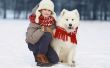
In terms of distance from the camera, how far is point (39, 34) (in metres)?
4.53

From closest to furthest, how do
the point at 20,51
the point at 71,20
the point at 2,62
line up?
1. the point at 71,20
2. the point at 2,62
3. the point at 20,51

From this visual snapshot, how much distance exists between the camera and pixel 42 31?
4.55m

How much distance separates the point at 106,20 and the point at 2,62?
32.8 ft

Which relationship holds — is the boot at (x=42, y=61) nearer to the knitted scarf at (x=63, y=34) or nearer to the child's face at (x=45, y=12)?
the knitted scarf at (x=63, y=34)

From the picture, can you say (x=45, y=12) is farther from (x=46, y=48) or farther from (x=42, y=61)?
(x=42, y=61)

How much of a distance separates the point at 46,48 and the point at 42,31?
0.68ft

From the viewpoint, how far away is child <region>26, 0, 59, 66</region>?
454 centimetres

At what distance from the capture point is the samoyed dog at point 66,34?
451cm

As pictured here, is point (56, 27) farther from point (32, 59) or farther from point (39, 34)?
point (32, 59)

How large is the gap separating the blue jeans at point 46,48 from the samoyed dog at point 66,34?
0.20ft

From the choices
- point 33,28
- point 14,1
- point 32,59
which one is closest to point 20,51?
point 32,59

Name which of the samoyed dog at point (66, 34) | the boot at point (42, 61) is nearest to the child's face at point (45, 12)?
the samoyed dog at point (66, 34)

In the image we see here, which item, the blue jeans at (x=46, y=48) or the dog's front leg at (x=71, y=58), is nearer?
the blue jeans at (x=46, y=48)

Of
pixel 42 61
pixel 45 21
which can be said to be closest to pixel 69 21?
pixel 45 21
